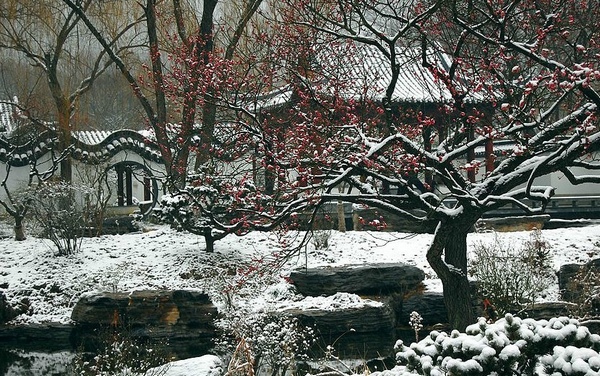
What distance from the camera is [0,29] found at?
1877 cm

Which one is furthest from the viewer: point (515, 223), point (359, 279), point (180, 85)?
point (515, 223)

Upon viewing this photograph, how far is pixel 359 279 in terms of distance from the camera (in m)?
11.6

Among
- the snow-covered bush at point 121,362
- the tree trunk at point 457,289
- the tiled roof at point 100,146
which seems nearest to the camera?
the tree trunk at point 457,289

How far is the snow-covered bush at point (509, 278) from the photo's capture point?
10836 millimetres

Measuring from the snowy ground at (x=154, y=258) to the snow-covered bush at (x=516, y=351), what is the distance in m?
7.89

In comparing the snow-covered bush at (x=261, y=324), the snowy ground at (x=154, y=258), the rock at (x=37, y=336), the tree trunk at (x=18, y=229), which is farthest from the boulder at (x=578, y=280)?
the tree trunk at (x=18, y=229)

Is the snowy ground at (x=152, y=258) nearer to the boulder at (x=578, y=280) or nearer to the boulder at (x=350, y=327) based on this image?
the boulder at (x=578, y=280)

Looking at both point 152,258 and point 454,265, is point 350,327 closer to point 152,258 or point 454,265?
point 454,265

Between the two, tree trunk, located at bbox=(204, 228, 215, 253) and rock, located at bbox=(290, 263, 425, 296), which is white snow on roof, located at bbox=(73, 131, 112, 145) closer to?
tree trunk, located at bbox=(204, 228, 215, 253)

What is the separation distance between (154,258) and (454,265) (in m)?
7.56

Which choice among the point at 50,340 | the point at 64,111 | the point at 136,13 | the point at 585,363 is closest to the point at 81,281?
the point at 50,340

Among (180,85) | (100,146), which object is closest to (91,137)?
(100,146)

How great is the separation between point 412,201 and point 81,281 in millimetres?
7617

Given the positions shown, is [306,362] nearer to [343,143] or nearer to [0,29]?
[343,143]
